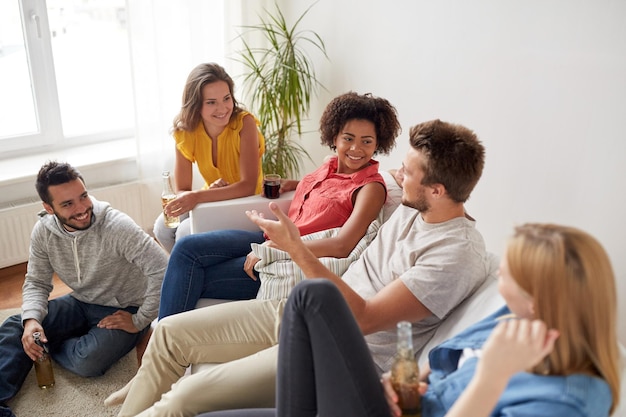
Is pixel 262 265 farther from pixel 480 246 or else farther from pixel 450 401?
pixel 450 401

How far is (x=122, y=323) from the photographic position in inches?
103

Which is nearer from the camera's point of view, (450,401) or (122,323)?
(450,401)

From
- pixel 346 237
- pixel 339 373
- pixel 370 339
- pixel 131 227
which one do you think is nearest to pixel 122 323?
pixel 131 227

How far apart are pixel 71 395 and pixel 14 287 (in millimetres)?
1053

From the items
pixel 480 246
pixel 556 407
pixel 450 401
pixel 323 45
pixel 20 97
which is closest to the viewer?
pixel 556 407

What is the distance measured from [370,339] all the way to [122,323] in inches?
46.9

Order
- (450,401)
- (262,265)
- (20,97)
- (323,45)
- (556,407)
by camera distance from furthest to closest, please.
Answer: (20,97), (323,45), (262,265), (450,401), (556,407)

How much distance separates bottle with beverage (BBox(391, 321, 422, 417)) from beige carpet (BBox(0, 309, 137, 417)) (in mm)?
1351

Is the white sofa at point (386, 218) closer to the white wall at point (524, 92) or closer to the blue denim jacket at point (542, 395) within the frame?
the blue denim jacket at point (542, 395)

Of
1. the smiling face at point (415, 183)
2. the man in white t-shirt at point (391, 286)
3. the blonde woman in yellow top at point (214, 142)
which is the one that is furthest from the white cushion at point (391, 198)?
A: the blonde woman in yellow top at point (214, 142)

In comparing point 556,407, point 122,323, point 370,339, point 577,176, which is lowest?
point 122,323

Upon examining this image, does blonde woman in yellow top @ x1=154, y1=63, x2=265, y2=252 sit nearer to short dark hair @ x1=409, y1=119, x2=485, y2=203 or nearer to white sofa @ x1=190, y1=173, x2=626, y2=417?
white sofa @ x1=190, y1=173, x2=626, y2=417

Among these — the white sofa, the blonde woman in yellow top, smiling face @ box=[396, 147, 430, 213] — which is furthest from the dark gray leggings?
the blonde woman in yellow top

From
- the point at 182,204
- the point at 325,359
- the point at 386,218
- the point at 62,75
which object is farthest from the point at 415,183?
the point at 62,75
